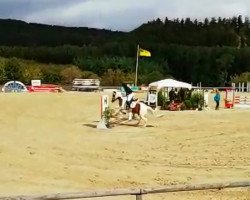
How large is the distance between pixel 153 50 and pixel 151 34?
118 ft

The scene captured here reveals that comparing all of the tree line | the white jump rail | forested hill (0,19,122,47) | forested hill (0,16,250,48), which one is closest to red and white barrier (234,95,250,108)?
the white jump rail

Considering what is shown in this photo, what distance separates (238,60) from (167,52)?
1692cm

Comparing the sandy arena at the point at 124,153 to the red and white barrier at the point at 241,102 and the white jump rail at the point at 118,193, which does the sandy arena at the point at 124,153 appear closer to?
the white jump rail at the point at 118,193

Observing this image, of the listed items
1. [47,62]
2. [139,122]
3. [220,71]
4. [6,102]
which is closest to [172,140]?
[139,122]

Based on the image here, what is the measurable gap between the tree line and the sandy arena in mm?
66359

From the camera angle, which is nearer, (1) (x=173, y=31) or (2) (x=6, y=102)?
(2) (x=6, y=102)

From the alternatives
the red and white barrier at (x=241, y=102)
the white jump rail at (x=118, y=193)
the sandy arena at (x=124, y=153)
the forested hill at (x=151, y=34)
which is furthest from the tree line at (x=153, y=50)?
the white jump rail at (x=118, y=193)

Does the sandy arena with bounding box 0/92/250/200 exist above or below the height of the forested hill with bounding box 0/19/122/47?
below

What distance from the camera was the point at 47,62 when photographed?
132m

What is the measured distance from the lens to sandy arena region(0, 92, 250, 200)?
43.1ft

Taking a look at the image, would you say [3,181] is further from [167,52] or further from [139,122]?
[167,52]

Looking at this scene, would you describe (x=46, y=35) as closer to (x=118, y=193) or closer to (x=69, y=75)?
(x=69, y=75)

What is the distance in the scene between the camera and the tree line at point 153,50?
116500 mm

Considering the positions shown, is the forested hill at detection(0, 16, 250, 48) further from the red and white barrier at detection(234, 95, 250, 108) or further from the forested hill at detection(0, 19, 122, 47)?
the red and white barrier at detection(234, 95, 250, 108)
